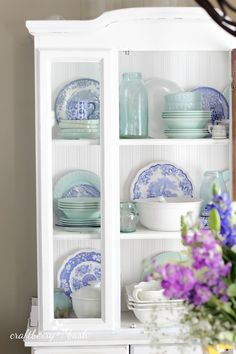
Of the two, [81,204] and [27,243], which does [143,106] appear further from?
[27,243]

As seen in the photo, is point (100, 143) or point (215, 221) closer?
point (215, 221)

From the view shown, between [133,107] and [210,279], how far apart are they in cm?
166

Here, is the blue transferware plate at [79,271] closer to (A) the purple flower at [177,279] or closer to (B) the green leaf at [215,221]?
(B) the green leaf at [215,221]

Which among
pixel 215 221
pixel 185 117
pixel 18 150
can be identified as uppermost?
pixel 185 117

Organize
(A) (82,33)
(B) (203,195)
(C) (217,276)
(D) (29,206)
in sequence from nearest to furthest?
1. (C) (217,276)
2. (A) (82,33)
3. (B) (203,195)
4. (D) (29,206)

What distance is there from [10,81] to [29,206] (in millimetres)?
553

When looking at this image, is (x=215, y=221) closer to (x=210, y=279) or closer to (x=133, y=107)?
(x=210, y=279)

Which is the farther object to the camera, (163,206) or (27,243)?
(27,243)

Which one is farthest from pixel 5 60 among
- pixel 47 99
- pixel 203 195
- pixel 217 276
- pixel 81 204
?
pixel 217 276

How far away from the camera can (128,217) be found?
10.2ft

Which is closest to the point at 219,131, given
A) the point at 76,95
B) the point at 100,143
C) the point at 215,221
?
the point at 100,143

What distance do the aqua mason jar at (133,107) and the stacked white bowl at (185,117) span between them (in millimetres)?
90

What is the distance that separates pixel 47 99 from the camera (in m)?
2.97

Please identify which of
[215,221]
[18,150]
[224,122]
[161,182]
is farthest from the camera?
[18,150]
